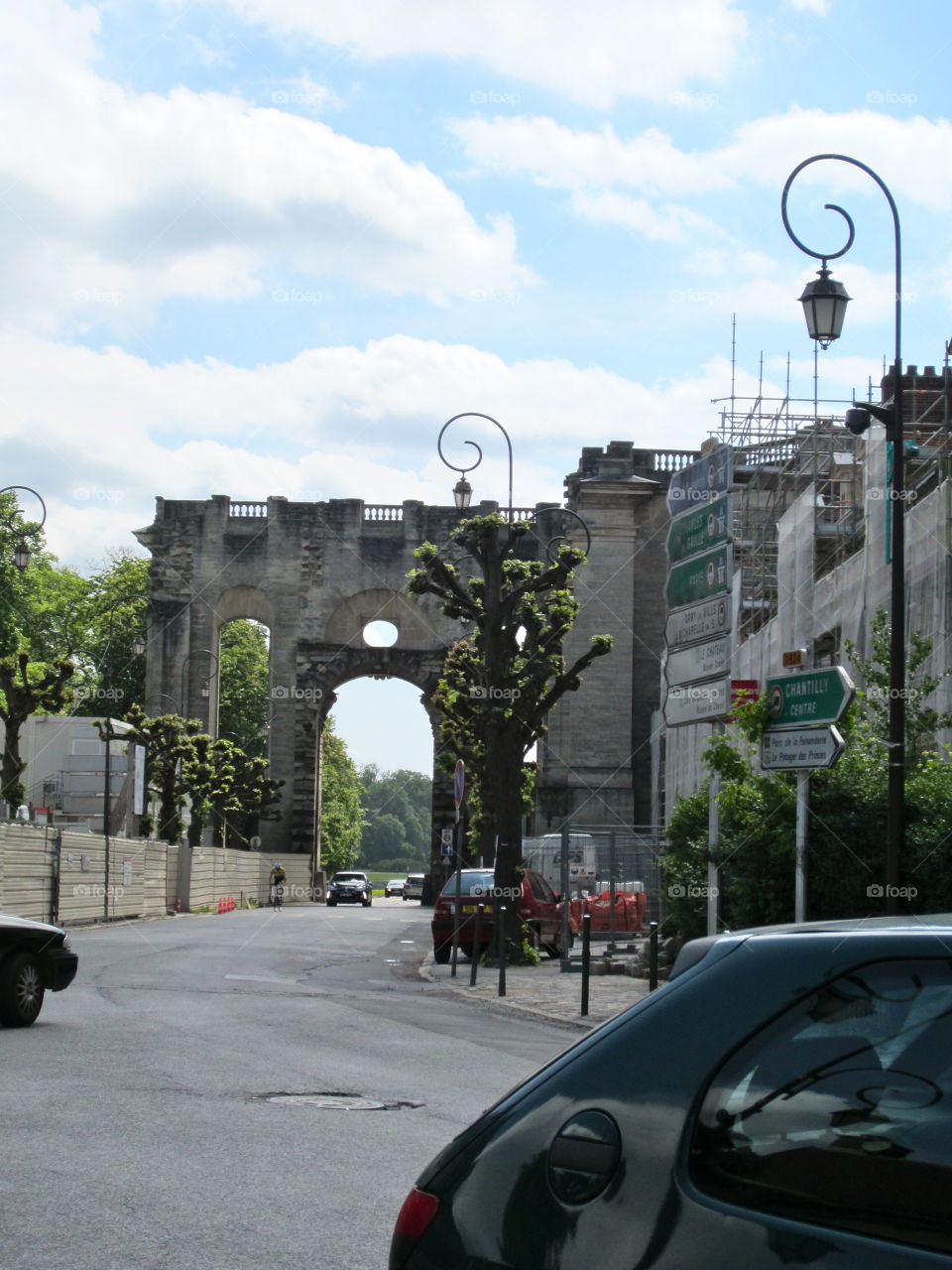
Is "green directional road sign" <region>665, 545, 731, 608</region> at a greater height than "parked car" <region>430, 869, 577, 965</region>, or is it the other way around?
"green directional road sign" <region>665, 545, 731, 608</region>

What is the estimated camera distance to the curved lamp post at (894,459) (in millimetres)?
14250

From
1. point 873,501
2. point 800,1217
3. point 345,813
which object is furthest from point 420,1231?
point 345,813

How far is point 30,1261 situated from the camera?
547 cm

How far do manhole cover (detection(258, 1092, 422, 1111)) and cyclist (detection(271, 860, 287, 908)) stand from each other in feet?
164

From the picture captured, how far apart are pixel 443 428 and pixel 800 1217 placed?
93.3ft

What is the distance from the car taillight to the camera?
2.95 m

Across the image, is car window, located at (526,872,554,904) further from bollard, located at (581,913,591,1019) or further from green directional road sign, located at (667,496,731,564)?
bollard, located at (581,913,591,1019)

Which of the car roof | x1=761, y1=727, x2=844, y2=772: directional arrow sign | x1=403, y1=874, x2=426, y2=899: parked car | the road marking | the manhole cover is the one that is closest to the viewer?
the car roof

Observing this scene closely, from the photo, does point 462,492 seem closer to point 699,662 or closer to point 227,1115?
point 699,662

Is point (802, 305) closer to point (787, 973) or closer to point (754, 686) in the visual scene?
point (754, 686)

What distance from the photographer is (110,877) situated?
3984 centimetres

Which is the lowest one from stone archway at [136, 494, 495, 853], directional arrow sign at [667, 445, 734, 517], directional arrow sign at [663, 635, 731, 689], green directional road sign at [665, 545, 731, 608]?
directional arrow sign at [663, 635, 731, 689]

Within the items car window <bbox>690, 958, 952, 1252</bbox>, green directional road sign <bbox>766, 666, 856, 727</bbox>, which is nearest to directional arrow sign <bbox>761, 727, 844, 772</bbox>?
green directional road sign <bbox>766, 666, 856, 727</bbox>

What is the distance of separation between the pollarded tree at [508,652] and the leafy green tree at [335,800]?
220ft
